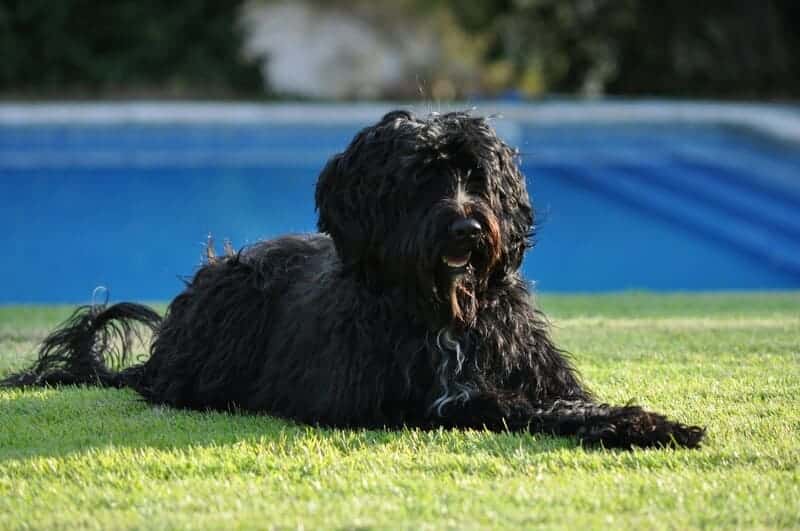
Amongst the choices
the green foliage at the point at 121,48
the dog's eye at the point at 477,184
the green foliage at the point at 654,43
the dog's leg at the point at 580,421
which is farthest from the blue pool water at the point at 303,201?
the dog's leg at the point at 580,421

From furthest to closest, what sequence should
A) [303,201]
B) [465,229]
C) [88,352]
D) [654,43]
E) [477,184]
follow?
[654,43] < [303,201] < [88,352] < [477,184] < [465,229]

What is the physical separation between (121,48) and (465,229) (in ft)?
62.4

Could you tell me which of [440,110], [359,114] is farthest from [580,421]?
[359,114]

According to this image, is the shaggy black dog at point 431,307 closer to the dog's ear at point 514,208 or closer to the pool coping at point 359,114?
the dog's ear at point 514,208

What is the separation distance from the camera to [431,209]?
5.18m

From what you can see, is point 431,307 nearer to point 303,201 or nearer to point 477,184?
point 477,184

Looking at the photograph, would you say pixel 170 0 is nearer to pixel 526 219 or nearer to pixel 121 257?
pixel 121 257

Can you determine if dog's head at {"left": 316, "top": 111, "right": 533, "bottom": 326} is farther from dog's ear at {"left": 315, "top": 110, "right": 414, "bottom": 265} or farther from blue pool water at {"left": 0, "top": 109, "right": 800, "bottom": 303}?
blue pool water at {"left": 0, "top": 109, "right": 800, "bottom": 303}

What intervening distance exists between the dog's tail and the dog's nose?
2405mm

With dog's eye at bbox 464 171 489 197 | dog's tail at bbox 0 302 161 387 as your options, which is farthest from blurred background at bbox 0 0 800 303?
dog's eye at bbox 464 171 489 197

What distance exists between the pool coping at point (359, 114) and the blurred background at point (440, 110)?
4 cm

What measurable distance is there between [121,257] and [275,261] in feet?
25.9

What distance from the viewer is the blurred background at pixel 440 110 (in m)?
14.5

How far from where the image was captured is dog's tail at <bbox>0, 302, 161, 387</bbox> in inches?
271
